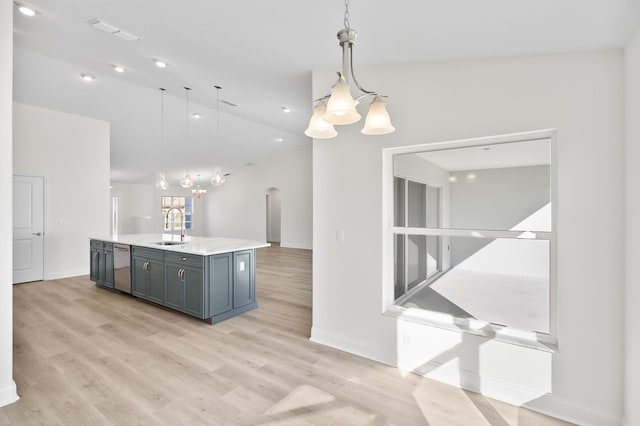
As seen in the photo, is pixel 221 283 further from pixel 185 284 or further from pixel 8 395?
pixel 8 395

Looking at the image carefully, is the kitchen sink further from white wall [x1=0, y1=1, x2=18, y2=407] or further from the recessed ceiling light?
the recessed ceiling light

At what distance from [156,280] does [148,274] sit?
0.68ft

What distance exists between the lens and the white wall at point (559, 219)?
1884 mm

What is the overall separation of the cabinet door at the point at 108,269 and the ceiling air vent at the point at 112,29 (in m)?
3.26

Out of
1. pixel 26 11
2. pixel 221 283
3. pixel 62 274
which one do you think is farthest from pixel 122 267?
pixel 26 11

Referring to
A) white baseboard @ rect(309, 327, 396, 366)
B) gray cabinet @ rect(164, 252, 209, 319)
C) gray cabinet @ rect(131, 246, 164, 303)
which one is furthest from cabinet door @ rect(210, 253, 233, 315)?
white baseboard @ rect(309, 327, 396, 366)

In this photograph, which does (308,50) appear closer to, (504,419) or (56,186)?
(504,419)

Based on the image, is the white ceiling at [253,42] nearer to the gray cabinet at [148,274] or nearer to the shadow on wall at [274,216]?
the gray cabinet at [148,274]

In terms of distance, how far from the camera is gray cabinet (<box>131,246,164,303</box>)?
412 centimetres

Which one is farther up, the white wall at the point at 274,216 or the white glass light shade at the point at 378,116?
the white glass light shade at the point at 378,116

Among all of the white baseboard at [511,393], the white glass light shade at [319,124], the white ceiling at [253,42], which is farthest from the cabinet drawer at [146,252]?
the white glass light shade at [319,124]

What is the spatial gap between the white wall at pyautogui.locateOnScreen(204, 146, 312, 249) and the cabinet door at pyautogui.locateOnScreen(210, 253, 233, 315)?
6352mm

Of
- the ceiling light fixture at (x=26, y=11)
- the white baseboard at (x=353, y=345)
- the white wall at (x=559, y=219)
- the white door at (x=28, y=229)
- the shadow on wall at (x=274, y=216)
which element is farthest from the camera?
the shadow on wall at (x=274, y=216)

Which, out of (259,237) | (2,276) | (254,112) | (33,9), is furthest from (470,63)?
(259,237)
